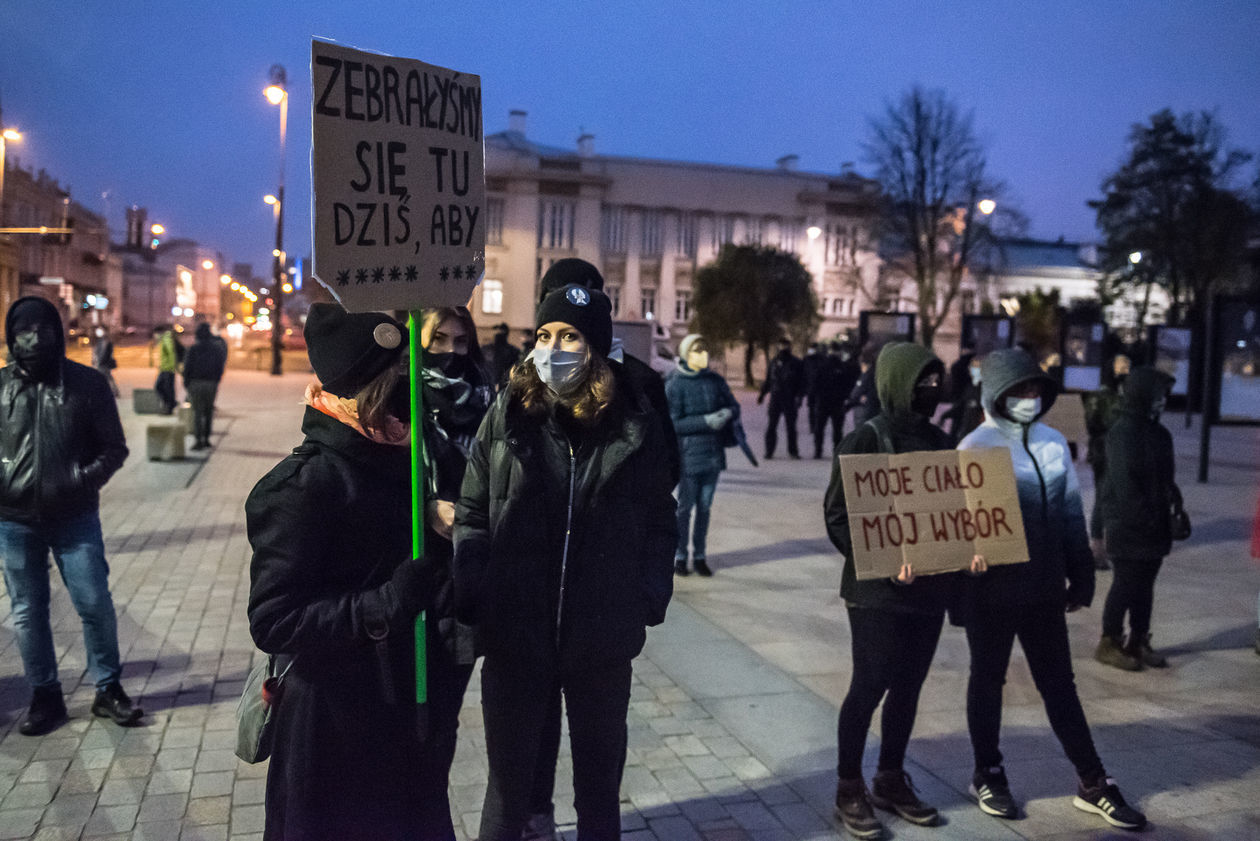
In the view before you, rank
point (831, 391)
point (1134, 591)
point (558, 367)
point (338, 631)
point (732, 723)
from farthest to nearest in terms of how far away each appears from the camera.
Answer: point (831, 391) → point (1134, 591) → point (732, 723) → point (558, 367) → point (338, 631)

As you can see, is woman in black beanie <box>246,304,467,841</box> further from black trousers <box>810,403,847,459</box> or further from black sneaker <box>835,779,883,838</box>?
black trousers <box>810,403,847,459</box>

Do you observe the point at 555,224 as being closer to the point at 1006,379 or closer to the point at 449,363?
the point at 449,363

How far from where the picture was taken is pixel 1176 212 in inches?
1603

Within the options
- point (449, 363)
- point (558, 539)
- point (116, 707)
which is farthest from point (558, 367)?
point (116, 707)

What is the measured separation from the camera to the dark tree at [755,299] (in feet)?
177

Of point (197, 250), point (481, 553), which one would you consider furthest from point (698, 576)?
point (197, 250)

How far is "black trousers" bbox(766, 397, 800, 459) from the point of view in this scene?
57.5 feet

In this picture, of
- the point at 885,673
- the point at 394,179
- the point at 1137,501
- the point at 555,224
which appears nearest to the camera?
the point at 394,179

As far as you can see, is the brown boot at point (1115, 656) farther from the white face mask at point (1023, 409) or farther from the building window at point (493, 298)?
the building window at point (493, 298)

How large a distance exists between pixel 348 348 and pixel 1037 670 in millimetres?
3178

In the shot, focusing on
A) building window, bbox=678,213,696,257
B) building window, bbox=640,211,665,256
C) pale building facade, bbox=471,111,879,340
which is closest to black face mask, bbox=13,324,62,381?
pale building facade, bbox=471,111,879,340

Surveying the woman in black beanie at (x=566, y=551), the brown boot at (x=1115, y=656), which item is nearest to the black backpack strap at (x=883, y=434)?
the woman in black beanie at (x=566, y=551)

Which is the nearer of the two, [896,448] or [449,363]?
[896,448]

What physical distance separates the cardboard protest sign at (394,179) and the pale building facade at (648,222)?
66.1 metres
